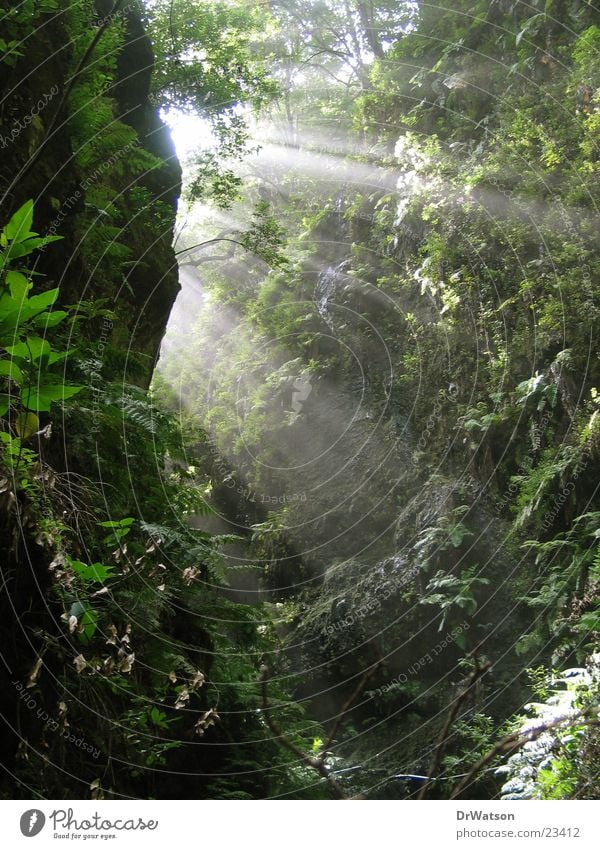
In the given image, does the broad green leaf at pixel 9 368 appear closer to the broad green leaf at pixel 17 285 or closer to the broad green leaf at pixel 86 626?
the broad green leaf at pixel 17 285

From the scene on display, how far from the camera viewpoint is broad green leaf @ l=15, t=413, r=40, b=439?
257 cm

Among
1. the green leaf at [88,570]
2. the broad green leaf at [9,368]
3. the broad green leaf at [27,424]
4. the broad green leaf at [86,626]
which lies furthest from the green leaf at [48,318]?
the broad green leaf at [86,626]

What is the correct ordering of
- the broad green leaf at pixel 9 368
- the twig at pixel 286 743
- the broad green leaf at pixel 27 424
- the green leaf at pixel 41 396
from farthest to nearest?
the broad green leaf at pixel 27 424 → the green leaf at pixel 41 396 → the broad green leaf at pixel 9 368 → the twig at pixel 286 743

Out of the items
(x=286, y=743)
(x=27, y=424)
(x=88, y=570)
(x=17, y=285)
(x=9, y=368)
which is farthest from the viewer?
(x=88, y=570)

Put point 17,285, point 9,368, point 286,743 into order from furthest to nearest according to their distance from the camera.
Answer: point 17,285, point 9,368, point 286,743

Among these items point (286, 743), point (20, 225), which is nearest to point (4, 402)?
point (20, 225)

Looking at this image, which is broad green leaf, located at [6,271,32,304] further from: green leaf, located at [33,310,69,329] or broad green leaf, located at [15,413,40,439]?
broad green leaf, located at [15,413,40,439]

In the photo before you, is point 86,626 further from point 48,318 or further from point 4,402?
point 48,318

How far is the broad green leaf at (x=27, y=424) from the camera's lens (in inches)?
101

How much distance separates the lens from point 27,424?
260cm

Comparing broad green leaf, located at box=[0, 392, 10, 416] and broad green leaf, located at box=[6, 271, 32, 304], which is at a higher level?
broad green leaf, located at box=[6, 271, 32, 304]

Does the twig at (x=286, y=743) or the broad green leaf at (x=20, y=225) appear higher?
the broad green leaf at (x=20, y=225)

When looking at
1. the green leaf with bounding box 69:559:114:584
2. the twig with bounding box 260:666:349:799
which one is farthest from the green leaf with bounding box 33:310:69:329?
the twig with bounding box 260:666:349:799
